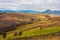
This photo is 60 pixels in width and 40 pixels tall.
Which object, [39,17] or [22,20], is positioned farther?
[39,17]

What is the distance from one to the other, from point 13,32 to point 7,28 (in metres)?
0.55

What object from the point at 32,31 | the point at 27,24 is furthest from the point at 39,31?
the point at 27,24

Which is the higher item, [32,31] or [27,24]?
[27,24]

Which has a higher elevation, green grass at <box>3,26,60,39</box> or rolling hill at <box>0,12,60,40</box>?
rolling hill at <box>0,12,60,40</box>

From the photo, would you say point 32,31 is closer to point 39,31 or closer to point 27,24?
point 39,31

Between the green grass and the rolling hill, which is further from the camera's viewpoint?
the rolling hill

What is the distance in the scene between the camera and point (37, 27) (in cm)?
1371

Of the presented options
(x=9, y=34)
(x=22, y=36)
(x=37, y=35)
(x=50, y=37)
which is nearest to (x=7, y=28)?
(x=9, y=34)

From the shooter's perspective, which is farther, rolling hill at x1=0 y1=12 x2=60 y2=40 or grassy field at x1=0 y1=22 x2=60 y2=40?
rolling hill at x1=0 y1=12 x2=60 y2=40

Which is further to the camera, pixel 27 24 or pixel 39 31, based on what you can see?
pixel 27 24

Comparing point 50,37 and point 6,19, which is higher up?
point 6,19

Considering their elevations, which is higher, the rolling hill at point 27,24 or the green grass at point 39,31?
the rolling hill at point 27,24

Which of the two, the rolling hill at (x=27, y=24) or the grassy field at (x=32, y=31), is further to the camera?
the rolling hill at (x=27, y=24)

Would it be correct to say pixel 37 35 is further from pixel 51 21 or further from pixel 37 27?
pixel 51 21
